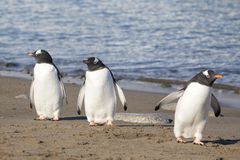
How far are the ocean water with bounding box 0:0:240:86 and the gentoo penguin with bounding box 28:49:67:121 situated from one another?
6593 mm

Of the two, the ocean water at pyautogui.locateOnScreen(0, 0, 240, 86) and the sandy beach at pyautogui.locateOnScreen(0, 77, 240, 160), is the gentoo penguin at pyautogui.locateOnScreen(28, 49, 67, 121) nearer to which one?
the sandy beach at pyautogui.locateOnScreen(0, 77, 240, 160)

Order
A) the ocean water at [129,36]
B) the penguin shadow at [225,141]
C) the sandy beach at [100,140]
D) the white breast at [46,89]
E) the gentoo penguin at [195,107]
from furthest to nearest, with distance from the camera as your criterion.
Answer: the ocean water at [129,36], the white breast at [46,89], the penguin shadow at [225,141], the gentoo penguin at [195,107], the sandy beach at [100,140]

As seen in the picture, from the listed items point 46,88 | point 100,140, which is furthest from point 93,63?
point 100,140

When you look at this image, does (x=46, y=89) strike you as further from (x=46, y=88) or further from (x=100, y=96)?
(x=100, y=96)

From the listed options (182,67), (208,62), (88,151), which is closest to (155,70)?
(182,67)

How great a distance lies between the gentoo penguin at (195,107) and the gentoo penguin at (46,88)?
2439 mm

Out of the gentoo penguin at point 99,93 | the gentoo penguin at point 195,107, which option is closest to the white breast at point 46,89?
the gentoo penguin at point 99,93

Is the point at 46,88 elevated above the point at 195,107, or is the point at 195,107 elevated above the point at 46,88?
the point at 195,107

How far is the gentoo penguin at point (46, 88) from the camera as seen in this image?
11.6m

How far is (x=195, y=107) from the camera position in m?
9.66

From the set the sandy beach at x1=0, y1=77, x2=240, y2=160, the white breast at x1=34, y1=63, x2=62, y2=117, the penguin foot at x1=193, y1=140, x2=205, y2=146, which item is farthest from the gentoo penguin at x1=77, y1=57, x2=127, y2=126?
the penguin foot at x1=193, y1=140, x2=205, y2=146

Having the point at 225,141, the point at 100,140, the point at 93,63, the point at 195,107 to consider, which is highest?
the point at 93,63

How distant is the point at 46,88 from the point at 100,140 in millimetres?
2459

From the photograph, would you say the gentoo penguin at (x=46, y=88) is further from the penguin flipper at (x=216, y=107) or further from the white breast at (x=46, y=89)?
the penguin flipper at (x=216, y=107)
